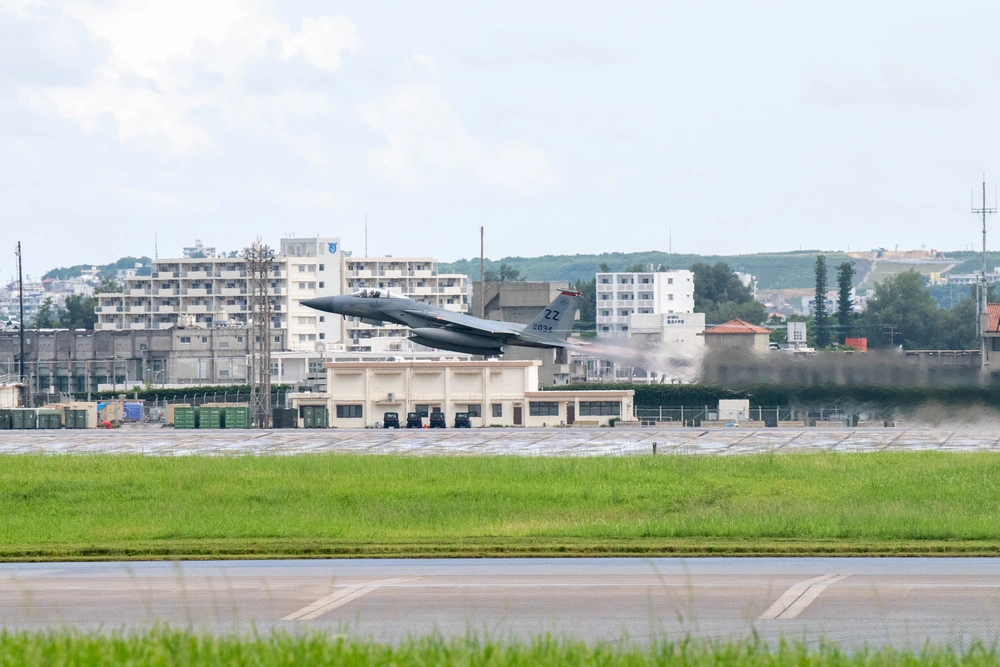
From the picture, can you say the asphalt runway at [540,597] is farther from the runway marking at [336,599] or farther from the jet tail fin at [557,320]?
the jet tail fin at [557,320]

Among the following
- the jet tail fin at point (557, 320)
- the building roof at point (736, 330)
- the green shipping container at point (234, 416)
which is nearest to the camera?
the jet tail fin at point (557, 320)

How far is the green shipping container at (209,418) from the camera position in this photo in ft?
362

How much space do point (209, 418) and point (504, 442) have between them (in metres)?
42.6

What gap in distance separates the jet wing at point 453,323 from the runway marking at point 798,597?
36.4 metres

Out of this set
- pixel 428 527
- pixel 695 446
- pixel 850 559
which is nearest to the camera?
pixel 850 559

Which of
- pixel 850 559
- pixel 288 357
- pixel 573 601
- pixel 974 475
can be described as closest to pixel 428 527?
pixel 850 559

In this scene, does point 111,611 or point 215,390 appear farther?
point 215,390

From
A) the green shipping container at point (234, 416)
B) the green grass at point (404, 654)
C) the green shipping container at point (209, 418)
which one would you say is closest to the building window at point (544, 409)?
the green shipping container at point (234, 416)

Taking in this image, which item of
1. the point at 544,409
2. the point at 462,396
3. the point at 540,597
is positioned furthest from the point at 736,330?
the point at 540,597

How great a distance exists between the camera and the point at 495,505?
4616 cm

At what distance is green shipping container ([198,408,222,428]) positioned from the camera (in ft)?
362

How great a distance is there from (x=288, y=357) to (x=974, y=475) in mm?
124544

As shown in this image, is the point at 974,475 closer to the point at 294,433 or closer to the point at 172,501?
the point at 172,501

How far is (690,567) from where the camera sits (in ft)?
102
